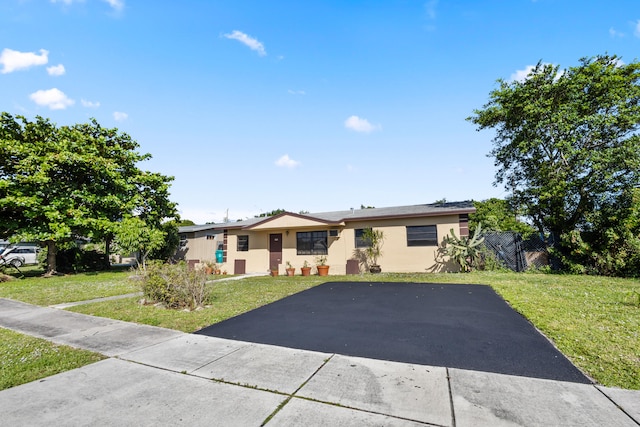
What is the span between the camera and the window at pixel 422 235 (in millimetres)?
12984

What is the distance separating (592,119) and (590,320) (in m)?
10.9

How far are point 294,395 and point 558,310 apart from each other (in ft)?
20.2

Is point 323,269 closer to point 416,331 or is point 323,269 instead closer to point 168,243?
point 416,331

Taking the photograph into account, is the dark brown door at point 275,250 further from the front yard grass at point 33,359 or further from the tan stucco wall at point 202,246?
the front yard grass at point 33,359

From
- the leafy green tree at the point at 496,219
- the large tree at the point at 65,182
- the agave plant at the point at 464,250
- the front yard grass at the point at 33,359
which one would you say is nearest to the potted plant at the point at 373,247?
the agave plant at the point at 464,250

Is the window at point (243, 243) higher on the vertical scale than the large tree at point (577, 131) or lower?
lower

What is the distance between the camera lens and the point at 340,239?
1448 centimetres

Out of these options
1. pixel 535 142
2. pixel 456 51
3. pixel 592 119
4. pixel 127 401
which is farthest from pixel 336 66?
pixel 127 401

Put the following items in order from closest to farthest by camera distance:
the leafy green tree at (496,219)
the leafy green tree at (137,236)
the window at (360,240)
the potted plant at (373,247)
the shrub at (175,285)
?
the shrub at (175,285) < the potted plant at (373,247) < the window at (360,240) < the leafy green tree at (137,236) < the leafy green tree at (496,219)

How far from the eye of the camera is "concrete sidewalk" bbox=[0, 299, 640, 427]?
2.36 metres

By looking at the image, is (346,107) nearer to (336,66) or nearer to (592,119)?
(336,66)

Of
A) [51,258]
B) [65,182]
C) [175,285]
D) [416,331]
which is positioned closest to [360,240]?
[175,285]

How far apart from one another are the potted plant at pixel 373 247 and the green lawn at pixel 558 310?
2587mm

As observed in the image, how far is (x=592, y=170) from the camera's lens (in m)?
11.6
